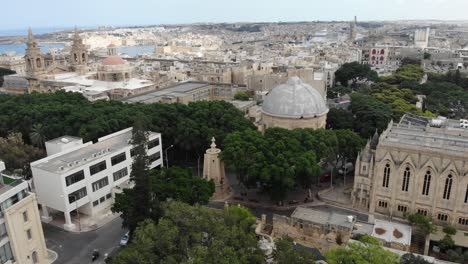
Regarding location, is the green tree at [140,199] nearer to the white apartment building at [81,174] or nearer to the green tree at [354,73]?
the white apartment building at [81,174]

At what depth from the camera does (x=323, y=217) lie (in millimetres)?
45500

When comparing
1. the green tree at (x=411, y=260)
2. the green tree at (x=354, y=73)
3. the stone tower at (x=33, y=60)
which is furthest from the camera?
the green tree at (x=354, y=73)

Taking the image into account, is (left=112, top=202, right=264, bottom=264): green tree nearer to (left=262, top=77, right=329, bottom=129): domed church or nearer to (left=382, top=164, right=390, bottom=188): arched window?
(left=382, top=164, right=390, bottom=188): arched window

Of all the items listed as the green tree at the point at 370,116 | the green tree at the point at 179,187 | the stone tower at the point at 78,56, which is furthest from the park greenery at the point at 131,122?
the stone tower at the point at 78,56

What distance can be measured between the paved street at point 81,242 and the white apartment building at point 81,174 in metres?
2.00

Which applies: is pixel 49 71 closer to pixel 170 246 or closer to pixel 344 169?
pixel 344 169

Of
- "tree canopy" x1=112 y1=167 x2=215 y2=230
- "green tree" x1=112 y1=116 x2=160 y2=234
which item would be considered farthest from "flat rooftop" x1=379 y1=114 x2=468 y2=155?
"green tree" x1=112 y1=116 x2=160 y2=234

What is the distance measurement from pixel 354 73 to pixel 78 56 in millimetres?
95419

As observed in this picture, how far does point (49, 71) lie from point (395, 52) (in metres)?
161

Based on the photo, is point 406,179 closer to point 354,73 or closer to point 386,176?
point 386,176

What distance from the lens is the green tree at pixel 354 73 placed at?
5143 inches

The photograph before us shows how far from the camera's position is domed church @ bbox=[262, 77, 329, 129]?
67875 millimetres

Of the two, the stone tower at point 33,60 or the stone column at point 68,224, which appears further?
the stone tower at point 33,60

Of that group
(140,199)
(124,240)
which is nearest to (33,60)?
(124,240)
